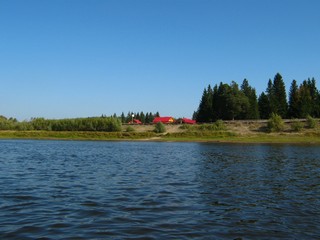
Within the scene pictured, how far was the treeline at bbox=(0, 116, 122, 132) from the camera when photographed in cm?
13300

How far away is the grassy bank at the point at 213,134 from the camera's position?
318 ft

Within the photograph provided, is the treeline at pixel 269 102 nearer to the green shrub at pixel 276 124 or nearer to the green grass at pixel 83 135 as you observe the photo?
the green shrub at pixel 276 124

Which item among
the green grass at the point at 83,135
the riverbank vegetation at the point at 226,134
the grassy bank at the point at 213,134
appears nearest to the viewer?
the grassy bank at the point at 213,134

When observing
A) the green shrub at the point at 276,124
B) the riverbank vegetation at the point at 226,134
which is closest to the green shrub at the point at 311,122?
the riverbank vegetation at the point at 226,134

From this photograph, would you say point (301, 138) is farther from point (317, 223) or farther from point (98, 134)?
point (317, 223)

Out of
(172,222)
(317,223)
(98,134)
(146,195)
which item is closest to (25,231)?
(172,222)

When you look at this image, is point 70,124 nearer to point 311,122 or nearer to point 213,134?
point 213,134

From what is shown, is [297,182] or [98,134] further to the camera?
[98,134]

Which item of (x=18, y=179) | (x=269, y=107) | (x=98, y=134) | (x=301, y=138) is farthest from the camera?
(x=269, y=107)

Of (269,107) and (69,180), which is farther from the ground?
(269,107)

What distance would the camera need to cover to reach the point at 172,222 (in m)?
13.0

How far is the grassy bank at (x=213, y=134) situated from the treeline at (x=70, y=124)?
7.89 m

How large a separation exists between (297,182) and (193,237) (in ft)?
49.6

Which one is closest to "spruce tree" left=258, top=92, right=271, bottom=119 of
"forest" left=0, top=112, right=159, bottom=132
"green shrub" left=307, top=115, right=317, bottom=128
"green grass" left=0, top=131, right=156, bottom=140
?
"green shrub" left=307, top=115, right=317, bottom=128
